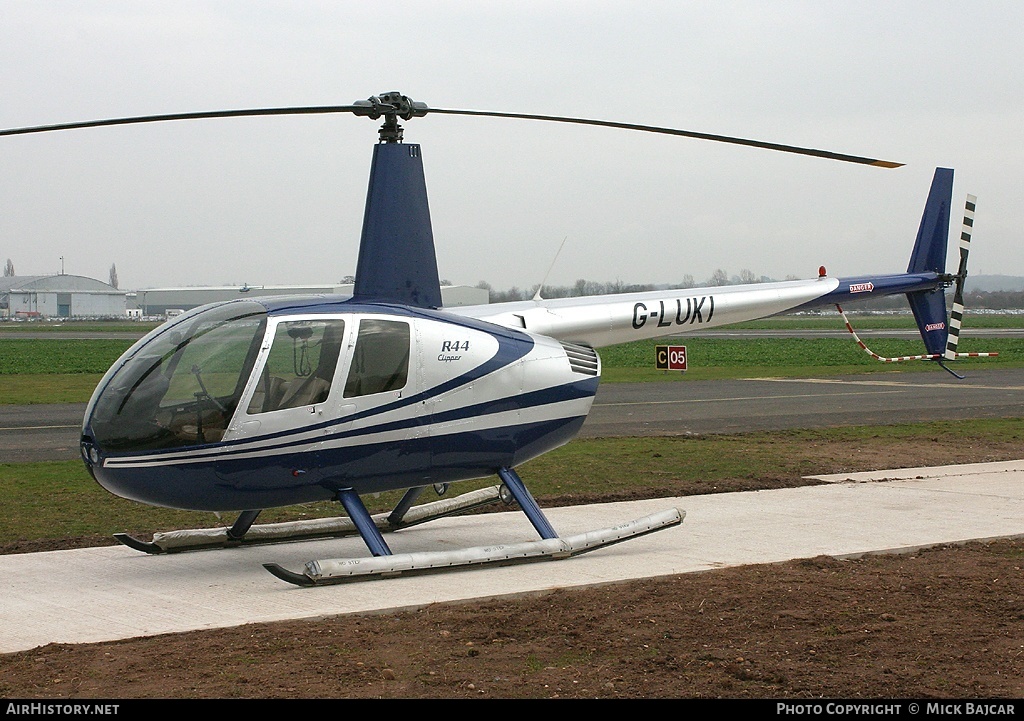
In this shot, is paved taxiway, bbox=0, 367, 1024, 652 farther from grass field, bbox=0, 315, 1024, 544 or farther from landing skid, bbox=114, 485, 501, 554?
grass field, bbox=0, 315, 1024, 544

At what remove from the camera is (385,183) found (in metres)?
9.48

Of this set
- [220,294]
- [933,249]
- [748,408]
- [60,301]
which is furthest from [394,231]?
[60,301]

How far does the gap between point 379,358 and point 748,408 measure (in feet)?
52.1

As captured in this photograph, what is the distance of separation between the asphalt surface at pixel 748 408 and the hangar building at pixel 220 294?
2796 cm

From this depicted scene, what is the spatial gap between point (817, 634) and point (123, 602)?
475 centimetres

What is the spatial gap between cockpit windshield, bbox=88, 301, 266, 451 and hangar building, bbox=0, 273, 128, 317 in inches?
6606

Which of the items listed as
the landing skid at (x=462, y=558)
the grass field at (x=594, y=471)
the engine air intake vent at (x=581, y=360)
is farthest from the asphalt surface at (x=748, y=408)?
the landing skid at (x=462, y=558)

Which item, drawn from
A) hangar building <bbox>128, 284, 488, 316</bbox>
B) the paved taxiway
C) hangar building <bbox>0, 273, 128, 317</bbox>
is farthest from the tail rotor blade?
hangar building <bbox>0, 273, 128, 317</bbox>

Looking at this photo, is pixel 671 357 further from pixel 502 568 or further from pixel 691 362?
pixel 691 362

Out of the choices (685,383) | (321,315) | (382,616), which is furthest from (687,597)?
(685,383)

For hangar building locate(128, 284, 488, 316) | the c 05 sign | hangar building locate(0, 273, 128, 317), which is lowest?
hangar building locate(0, 273, 128, 317)

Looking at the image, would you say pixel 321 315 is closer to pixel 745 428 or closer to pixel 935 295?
pixel 935 295

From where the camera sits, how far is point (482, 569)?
888 cm

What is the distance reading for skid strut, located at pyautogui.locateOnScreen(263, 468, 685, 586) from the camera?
820cm
